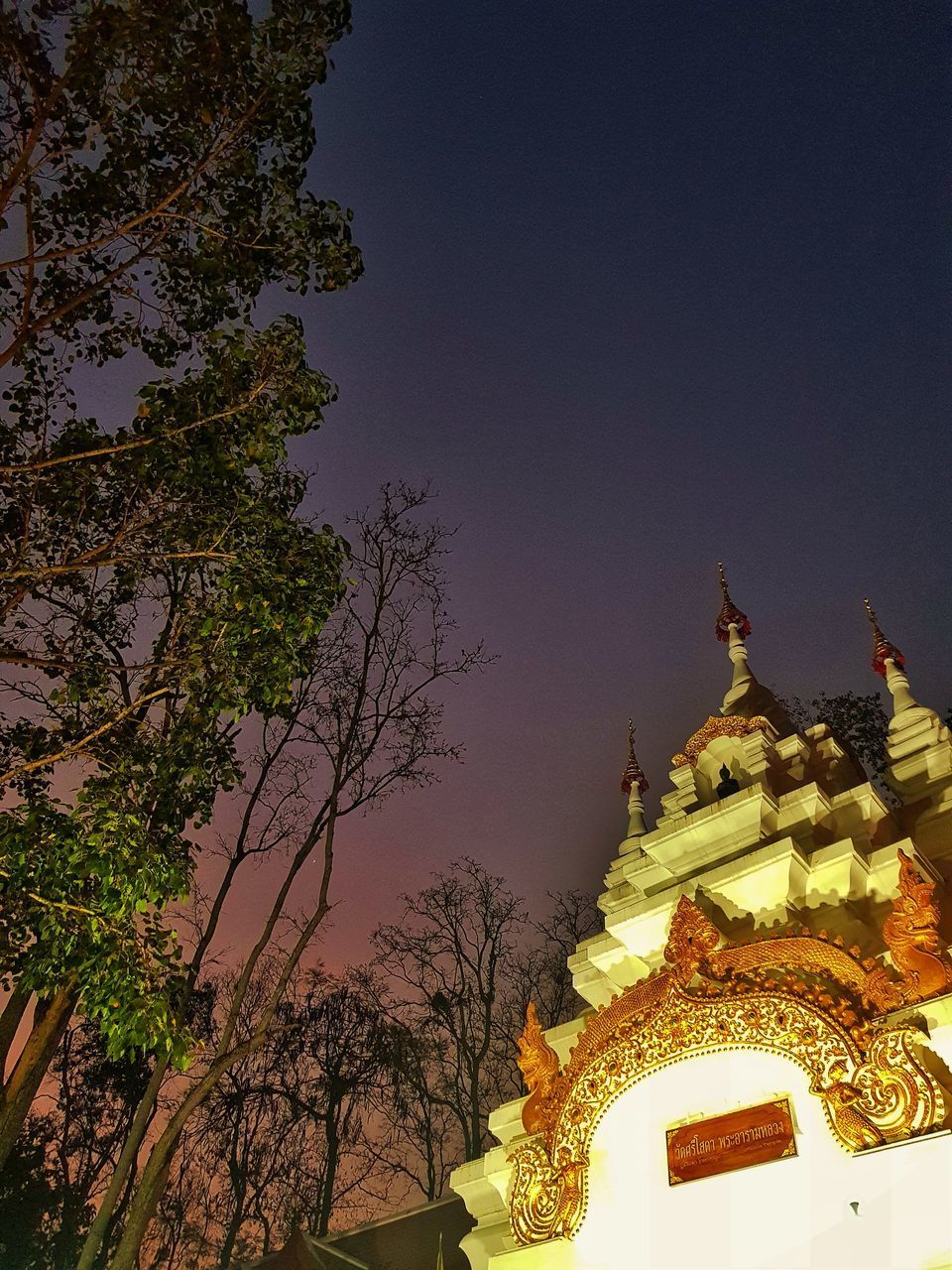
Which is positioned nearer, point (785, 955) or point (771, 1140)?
point (771, 1140)

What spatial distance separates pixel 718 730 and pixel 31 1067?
760 centimetres

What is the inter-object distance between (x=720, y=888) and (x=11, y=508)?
21.8ft

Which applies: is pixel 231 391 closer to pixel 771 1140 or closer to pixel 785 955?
pixel 785 955

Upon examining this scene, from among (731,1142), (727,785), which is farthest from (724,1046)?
(727,785)

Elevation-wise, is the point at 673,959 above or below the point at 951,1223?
above

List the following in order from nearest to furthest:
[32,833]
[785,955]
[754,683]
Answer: [32,833] → [785,955] → [754,683]

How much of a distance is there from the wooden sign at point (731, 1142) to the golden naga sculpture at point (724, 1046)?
0.46 meters

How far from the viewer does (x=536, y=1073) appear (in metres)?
8.71

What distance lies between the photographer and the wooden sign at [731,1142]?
6.91 metres

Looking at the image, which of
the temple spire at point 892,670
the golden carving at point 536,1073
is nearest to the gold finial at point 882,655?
the temple spire at point 892,670

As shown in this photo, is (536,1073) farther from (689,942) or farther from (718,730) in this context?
(718,730)

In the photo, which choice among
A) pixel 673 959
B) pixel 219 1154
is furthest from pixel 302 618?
pixel 219 1154

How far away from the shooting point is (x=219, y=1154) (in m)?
20.2

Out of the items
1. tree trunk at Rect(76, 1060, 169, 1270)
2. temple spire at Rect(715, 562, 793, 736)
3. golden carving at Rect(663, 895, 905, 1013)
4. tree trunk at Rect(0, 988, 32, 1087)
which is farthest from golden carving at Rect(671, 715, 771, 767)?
tree trunk at Rect(0, 988, 32, 1087)
